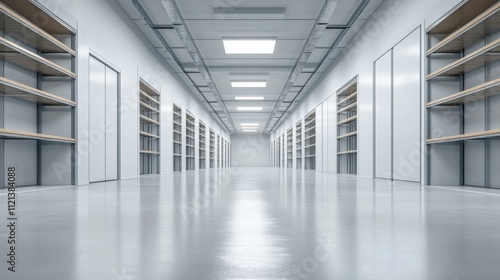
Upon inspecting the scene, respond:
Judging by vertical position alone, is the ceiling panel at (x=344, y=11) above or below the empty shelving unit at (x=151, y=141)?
above

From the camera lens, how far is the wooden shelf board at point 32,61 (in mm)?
5040

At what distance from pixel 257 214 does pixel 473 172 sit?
4895 millimetres

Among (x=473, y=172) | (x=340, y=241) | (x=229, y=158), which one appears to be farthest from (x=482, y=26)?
(x=229, y=158)

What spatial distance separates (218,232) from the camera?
6.89 feet

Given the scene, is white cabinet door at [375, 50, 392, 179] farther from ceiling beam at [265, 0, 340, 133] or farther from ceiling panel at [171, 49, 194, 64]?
ceiling panel at [171, 49, 194, 64]

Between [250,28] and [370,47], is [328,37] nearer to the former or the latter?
[370,47]

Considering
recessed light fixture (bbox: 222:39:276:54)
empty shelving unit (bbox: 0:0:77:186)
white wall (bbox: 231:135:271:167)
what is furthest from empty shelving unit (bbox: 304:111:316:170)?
white wall (bbox: 231:135:271:167)

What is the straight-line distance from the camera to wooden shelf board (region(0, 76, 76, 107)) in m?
4.71

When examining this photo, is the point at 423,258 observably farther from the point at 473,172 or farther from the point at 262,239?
the point at 473,172

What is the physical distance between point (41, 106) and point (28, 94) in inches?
33.3

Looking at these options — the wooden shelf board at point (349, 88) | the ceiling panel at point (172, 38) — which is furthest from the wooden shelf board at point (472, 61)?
the ceiling panel at point (172, 38)

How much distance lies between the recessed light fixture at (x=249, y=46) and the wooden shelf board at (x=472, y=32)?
17.2 ft

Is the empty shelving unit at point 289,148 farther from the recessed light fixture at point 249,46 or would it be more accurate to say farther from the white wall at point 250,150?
the recessed light fixture at point 249,46

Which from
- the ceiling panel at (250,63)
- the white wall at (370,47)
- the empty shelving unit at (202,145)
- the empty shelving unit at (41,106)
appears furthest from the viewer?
the empty shelving unit at (202,145)
